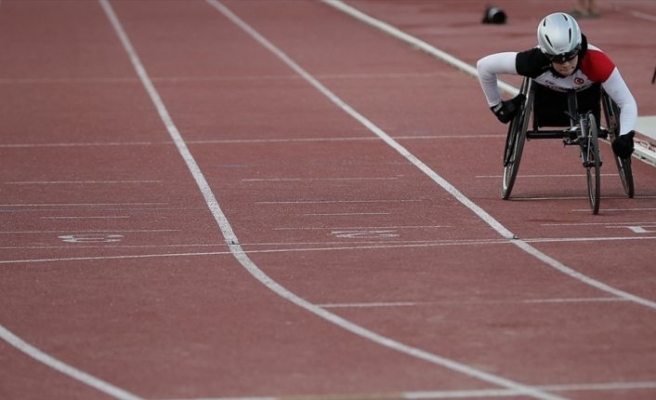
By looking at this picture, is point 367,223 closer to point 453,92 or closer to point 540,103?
point 540,103

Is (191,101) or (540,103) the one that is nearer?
(540,103)

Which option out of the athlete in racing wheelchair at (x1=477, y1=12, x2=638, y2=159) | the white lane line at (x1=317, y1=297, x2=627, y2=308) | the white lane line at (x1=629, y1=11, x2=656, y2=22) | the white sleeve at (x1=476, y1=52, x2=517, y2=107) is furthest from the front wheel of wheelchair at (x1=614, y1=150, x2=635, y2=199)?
the white lane line at (x1=629, y1=11, x2=656, y2=22)

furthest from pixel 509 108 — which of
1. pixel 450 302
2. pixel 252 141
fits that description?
pixel 252 141

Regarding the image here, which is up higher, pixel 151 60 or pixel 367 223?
pixel 367 223

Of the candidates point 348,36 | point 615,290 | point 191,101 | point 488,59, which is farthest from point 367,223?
point 348,36

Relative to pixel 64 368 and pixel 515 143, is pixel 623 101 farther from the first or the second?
pixel 64 368

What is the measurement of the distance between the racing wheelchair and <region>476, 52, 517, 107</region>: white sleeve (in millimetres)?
247

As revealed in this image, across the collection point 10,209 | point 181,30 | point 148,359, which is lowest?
point 181,30

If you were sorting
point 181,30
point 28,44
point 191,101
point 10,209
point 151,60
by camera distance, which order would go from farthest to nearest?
1. point 181,30
2. point 28,44
3. point 151,60
4. point 191,101
5. point 10,209

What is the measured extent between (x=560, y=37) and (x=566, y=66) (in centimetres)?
30

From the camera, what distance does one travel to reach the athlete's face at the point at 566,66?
1383 centimetres

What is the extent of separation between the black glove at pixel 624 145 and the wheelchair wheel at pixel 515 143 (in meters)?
0.88

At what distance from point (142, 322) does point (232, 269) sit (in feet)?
5.65

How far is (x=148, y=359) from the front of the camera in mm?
9219
